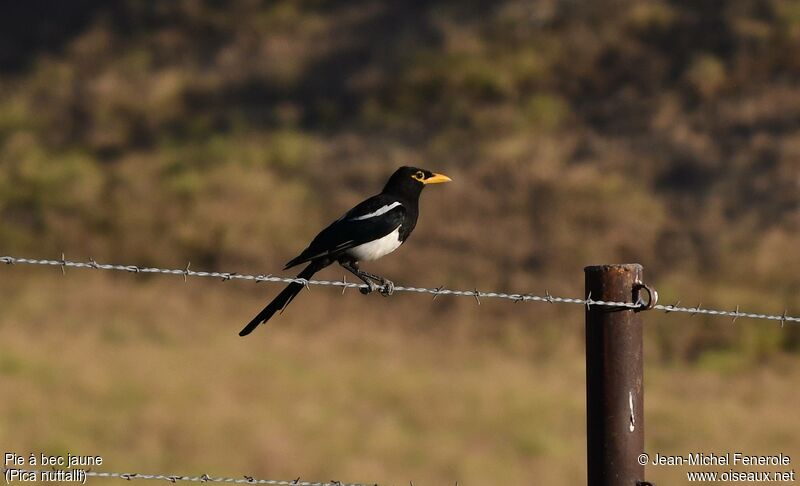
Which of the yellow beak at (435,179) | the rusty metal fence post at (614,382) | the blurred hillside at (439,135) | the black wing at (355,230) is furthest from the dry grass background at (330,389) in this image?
the rusty metal fence post at (614,382)

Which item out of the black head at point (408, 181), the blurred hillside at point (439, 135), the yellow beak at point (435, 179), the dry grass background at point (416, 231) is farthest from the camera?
the blurred hillside at point (439, 135)

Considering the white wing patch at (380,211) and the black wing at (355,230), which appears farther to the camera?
the white wing patch at (380,211)

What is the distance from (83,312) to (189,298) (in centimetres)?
196

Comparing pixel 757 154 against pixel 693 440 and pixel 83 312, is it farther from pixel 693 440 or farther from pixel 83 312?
pixel 83 312

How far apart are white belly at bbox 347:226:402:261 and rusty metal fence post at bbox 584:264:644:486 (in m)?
2.88

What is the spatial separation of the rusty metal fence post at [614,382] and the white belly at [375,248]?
2.88m

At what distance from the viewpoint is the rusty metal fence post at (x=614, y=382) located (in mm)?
4414

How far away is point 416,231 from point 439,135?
6.80 metres

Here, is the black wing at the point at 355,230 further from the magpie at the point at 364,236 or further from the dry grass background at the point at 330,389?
the dry grass background at the point at 330,389

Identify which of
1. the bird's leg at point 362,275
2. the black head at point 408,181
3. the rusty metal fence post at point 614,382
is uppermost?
the black head at point 408,181

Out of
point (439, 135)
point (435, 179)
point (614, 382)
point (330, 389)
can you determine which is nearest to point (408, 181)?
point (435, 179)

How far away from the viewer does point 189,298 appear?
68.8 feet

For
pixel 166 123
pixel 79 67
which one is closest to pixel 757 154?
pixel 166 123

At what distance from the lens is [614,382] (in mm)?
4434
